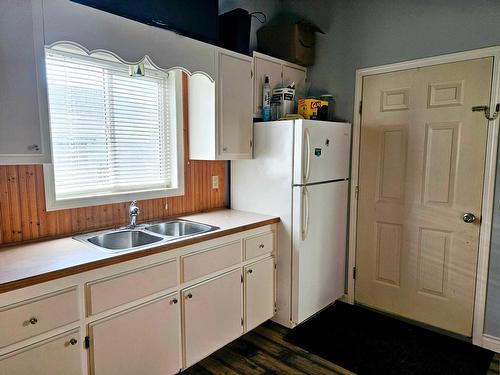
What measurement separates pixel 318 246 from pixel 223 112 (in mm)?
1301

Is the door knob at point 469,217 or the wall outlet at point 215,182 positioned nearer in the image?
the door knob at point 469,217

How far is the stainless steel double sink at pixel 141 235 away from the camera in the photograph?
2053mm

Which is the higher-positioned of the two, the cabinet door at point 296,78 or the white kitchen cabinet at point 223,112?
the cabinet door at point 296,78

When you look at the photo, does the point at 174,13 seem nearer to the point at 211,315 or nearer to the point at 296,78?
the point at 296,78

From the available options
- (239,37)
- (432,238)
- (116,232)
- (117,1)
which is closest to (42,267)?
(116,232)

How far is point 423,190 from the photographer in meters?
2.63

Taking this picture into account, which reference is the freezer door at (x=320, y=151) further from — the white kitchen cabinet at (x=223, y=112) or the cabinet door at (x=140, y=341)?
the cabinet door at (x=140, y=341)

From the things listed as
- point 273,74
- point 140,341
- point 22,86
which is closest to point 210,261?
point 140,341

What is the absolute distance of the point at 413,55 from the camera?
258 centimetres

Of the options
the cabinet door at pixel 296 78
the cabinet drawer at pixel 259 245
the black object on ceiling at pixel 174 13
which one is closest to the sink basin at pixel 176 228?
the cabinet drawer at pixel 259 245

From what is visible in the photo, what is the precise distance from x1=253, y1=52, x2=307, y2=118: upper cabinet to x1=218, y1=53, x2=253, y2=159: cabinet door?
0.09 m

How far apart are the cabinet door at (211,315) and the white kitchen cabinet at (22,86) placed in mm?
1122

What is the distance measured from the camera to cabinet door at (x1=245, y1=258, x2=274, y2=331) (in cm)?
243

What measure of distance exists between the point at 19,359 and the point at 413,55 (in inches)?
120
